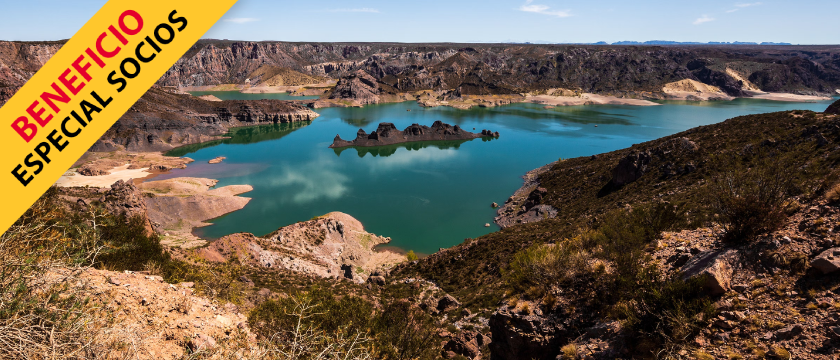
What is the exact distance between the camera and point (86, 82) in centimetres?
255

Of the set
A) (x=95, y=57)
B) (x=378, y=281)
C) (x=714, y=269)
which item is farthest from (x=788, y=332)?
(x=378, y=281)

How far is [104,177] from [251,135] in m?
54.3

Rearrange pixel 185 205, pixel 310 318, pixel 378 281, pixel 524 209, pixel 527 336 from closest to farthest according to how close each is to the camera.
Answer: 1. pixel 310 318
2. pixel 527 336
3. pixel 378 281
4. pixel 185 205
5. pixel 524 209

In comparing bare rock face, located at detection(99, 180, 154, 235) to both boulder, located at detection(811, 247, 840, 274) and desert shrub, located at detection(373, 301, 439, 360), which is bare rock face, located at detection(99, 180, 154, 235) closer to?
desert shrub, located at detection(373, 301, 439, 360)

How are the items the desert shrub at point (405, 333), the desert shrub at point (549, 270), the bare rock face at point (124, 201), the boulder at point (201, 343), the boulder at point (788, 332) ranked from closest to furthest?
1. the boulder at point (788, 332)
2. the boulder at point (201, 343)
3. the desert shrub at point (405, 333)
4. the desert shrub at point (549, 270)
5. the bare rock face at point (124, 201)

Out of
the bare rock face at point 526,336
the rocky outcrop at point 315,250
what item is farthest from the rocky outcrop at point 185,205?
the bare rock face at point 526,336

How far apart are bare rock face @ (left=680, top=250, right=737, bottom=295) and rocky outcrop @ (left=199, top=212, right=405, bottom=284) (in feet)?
71.8

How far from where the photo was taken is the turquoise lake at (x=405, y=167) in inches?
1913

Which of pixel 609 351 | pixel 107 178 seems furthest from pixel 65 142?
pixel 107 178

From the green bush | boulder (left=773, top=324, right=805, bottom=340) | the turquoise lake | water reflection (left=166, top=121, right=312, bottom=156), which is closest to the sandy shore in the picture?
the turquoise lake

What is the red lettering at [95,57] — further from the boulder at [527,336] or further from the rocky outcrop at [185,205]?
the rocky outcrop at [185,205]

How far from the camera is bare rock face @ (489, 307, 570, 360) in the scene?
12.5 meters

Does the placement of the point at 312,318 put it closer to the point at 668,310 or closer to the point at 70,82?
the point at 668,310

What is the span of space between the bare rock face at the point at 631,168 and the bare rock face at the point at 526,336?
33.5m
